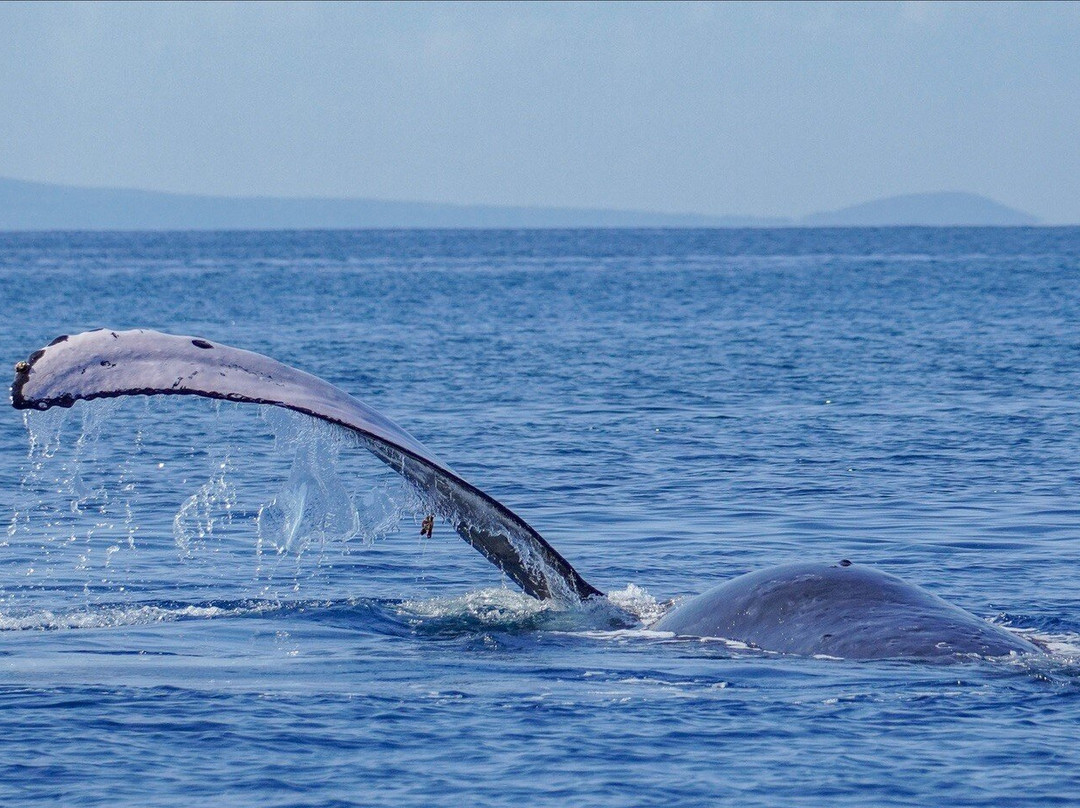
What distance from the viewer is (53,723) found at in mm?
8016

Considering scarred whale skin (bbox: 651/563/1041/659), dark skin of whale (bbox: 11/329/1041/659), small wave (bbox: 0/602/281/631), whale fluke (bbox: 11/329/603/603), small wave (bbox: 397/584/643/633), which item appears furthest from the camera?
small wave (bbox: 0/602/281/631)

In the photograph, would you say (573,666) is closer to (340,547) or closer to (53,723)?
(53,723)

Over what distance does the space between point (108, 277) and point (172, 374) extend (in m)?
79.3

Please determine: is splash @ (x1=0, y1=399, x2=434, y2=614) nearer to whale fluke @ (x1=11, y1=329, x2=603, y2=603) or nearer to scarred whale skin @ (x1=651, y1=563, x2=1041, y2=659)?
whale fluke @ (x1=11, y1=329, x2=603, y2=603)

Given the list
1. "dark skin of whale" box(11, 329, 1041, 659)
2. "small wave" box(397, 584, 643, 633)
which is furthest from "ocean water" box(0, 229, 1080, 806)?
"dark skin of whale" box(11, 329, 1041, 659)

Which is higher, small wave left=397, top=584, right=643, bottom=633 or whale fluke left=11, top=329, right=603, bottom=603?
whale fluke left=11, top=329, right=603, bottom=603

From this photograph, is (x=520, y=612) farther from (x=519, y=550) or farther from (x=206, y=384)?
(x=206, y=384)

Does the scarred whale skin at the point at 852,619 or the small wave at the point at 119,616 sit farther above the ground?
the scarred whale skin at the point at 852,619

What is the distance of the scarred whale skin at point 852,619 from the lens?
7969mm

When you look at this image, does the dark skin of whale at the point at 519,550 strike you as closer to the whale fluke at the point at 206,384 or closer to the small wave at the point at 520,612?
the whale fluke at the point at 206,384

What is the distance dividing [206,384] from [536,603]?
2807 mm

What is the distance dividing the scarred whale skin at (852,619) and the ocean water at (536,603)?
131 mm

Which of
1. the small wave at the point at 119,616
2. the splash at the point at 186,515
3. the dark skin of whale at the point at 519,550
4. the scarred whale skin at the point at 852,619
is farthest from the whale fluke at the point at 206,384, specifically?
the small wave at the point at 119,616

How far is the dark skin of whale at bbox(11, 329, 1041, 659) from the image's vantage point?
6.81m
